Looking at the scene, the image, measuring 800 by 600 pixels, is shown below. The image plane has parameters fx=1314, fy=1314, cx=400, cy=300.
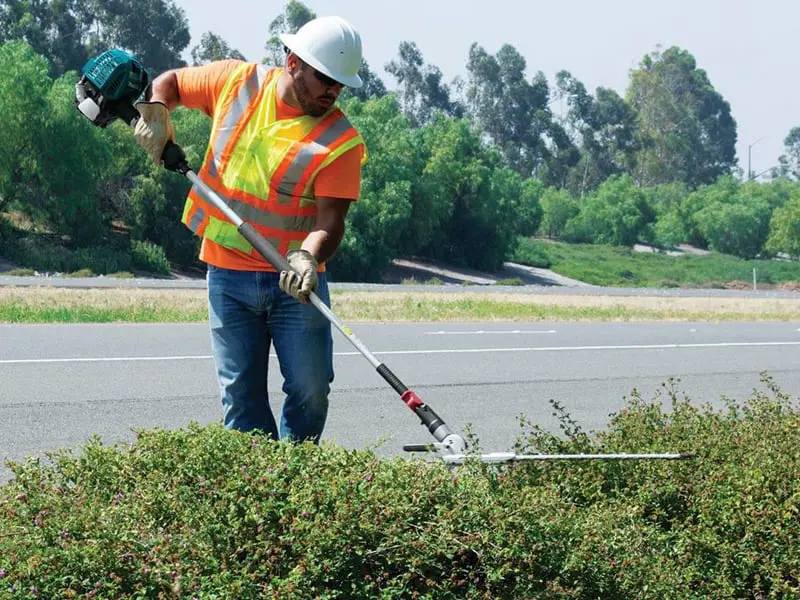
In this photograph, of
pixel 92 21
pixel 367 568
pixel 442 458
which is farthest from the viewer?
pixel 92 21

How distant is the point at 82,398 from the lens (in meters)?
8.98

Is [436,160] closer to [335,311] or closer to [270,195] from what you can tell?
[335,311]

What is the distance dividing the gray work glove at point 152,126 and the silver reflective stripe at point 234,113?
0.19 meters

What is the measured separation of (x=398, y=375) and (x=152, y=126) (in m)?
6.37

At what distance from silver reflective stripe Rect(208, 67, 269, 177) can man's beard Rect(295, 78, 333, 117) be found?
186mm

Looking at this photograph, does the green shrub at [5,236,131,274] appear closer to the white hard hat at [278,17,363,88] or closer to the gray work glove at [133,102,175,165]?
the gray work glove at [133,102,175,165]

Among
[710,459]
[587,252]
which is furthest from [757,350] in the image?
[587,252]

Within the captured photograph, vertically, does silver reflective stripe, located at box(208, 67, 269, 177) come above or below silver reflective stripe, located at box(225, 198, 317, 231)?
above

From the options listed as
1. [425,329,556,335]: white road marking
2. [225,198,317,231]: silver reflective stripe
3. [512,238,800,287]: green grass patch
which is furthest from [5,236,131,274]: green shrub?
[225,198,317,231]: silver reflective stripe

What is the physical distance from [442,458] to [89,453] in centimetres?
109

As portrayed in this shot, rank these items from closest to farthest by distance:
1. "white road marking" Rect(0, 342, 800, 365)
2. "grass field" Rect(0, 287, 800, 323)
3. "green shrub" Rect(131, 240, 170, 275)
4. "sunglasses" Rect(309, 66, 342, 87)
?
1. "sunglasses" Rect(309, 66, 342, 87)
2. "white road marking" Rect(0, 342, 800, 365)
3. "grass field" Rect(0, 287, 800, 323)
4. "green shrub" Rect(131, 240, 170, 275)

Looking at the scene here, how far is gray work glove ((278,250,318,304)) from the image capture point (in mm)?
4453

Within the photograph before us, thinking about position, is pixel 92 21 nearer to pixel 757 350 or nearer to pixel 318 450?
pixel 757 350

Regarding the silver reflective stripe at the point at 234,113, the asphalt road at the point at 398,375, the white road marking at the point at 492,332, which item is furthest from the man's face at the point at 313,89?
the white road marking at the point at 492,332
